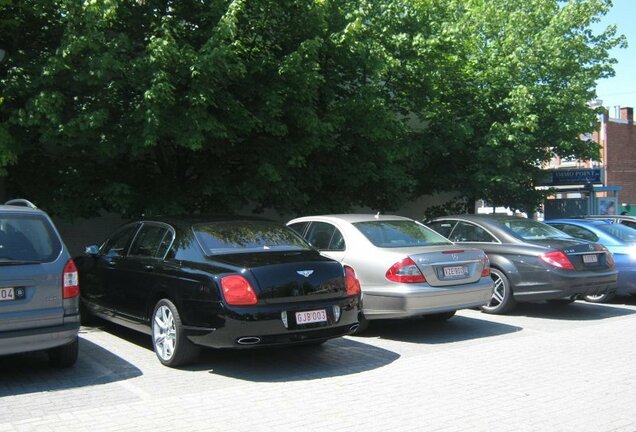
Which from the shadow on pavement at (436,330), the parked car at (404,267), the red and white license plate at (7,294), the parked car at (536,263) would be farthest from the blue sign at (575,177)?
the red and white license plate at (7,294)

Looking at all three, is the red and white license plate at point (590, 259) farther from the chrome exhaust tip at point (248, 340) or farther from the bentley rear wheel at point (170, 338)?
the bentley rear wheel at point (170, 338)

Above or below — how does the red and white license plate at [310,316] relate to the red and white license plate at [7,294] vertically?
below

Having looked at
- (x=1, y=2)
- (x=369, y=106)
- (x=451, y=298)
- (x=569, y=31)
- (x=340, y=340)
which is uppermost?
(x=569, y=31)

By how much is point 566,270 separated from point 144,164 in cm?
777

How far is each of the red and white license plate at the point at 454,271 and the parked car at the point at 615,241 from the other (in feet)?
12.9

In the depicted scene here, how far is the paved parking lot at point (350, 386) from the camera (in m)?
4.90

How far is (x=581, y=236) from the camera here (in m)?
12.0

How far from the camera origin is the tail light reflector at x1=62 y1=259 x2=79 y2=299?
5.95 m

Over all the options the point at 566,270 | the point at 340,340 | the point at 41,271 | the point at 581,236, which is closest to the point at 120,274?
the point at 41,271

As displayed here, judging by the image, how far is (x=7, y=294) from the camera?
18.4 ft

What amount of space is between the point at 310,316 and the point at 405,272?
1.91 metres

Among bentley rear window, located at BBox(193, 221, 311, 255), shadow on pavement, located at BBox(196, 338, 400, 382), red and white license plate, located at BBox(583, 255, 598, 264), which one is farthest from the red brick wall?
bentley rear window, located at BBox(193, 221, 311, 255)

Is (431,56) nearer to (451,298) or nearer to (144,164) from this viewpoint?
(144,164)

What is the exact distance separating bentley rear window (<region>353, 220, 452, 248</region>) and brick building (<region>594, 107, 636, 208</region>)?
34766 mm
